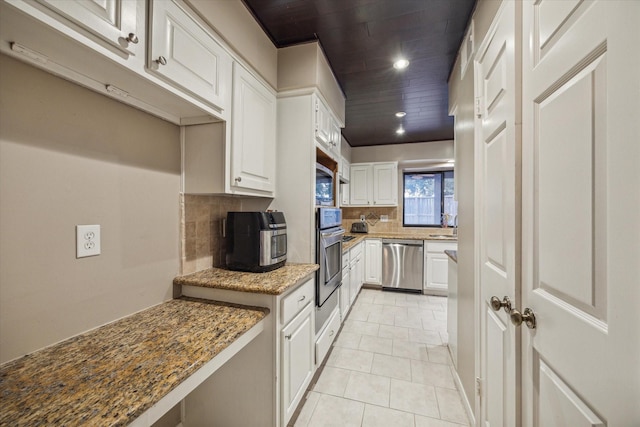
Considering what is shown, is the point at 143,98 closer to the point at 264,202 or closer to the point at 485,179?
the point at 264,202

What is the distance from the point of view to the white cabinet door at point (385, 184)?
4359mm

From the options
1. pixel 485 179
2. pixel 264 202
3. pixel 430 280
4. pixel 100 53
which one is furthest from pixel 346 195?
pixel 100 53

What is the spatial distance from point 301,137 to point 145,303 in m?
1.38

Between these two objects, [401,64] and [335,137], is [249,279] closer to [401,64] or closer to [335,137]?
[335,137]

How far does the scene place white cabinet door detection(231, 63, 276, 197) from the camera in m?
1.43

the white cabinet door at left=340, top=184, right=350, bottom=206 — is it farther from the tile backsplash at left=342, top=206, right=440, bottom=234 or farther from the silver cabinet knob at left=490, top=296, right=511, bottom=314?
the silver cabinet knob at left=490, top=296, right=511, bottom=314

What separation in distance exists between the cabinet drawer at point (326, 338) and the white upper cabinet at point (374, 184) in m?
2.43

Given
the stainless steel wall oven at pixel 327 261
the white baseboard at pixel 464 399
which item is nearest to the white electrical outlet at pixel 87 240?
the stainless steel wall oven at pixel 327 261

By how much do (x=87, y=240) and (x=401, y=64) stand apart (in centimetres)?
234

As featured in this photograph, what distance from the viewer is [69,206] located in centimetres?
98

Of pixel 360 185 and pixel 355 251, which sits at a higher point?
pixel 360 185

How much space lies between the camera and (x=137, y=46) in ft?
2.93

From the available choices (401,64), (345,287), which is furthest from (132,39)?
(345,287)

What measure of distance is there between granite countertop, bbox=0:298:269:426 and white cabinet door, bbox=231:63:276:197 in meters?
0.75
